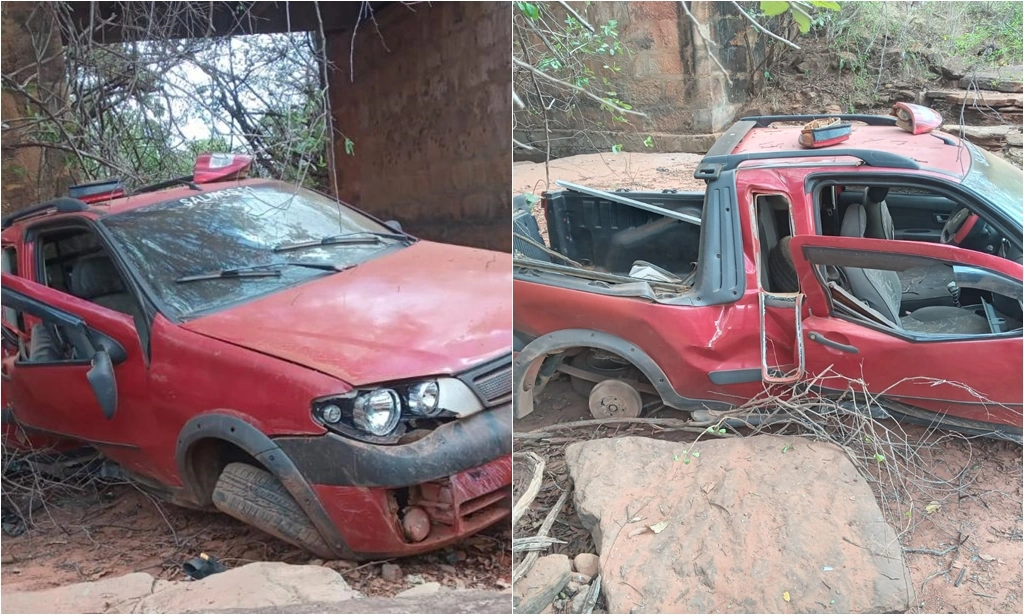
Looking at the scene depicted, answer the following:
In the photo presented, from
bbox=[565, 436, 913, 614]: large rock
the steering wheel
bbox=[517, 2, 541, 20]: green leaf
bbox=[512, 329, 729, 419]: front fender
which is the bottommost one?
bbox=[565, 436, 913, 614]: large rock

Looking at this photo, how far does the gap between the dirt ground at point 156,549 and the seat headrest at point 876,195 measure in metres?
1.48

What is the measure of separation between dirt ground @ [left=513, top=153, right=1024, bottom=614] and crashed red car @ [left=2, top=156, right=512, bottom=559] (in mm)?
204

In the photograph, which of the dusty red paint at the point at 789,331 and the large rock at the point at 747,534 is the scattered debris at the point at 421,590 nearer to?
the large rock at the point at 747,534

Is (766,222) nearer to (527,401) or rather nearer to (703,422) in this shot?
(703,422)

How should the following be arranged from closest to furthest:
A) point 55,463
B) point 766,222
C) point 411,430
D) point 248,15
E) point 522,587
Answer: point 411,430, point 522,587, point 55,463, point 248,15, point 766,222

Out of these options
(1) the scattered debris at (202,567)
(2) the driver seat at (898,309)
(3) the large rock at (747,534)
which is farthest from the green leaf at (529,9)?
(1) the scattered debris at (202,567)

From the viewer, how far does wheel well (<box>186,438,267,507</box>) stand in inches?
71.9

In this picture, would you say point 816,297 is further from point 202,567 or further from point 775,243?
point 202,567

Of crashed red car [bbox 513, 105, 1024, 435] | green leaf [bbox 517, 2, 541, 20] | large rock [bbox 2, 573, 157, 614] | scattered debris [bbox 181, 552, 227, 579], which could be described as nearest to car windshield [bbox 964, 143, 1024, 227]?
crashed red car [bbox 513, 105, 1024, 435]

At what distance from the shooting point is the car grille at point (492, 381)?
5.62 feet

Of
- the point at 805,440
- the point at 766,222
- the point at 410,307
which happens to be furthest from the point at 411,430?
the point at 766,222

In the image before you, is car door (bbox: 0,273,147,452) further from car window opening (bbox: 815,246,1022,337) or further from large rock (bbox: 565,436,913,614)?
car window opening (bbox: 815,246,1022,337)

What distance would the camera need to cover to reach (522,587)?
1.79 m

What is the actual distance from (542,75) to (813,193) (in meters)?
0.85
